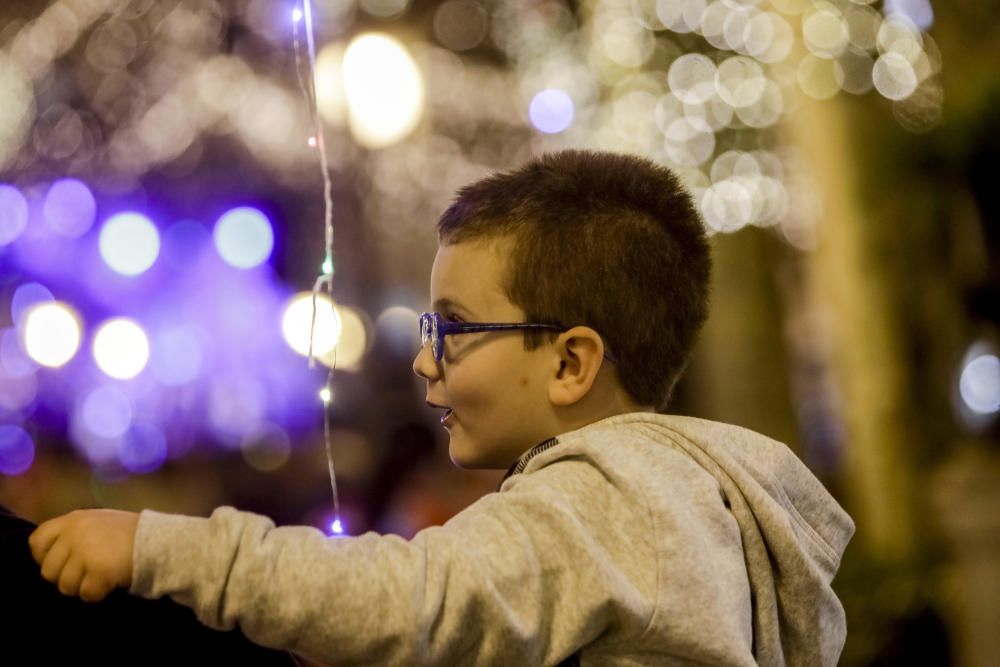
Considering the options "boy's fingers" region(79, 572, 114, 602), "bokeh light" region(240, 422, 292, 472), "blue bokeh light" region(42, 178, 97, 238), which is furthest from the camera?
"bokeh light" region(240, 422, 292, 472)

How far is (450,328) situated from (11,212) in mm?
5590

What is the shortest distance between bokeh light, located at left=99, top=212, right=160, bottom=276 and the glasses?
581 cm

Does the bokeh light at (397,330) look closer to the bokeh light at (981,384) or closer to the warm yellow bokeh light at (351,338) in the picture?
the warm yellow bokeh light at (351,338)

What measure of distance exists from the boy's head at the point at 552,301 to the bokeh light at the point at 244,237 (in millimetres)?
5919

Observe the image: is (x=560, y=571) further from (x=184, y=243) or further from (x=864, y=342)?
(x=184, y=243)

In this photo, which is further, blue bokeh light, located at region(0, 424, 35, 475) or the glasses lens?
blue bokeh light, located at region(0, 424, 35, 475)

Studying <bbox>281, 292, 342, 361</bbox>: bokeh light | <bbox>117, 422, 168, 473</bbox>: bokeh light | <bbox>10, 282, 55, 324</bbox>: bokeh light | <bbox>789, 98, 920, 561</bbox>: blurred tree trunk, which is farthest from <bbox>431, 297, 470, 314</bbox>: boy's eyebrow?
<bbox>117, 422, 168, 473</bbox>: bokeh light

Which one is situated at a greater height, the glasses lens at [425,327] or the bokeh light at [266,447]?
the glasses lens at [425,327]

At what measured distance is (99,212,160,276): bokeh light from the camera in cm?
709

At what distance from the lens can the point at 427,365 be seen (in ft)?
5.56

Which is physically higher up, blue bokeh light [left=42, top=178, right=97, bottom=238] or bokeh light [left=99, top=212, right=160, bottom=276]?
blue bokeh light [left=42, top=178, right=97, bottom=238]

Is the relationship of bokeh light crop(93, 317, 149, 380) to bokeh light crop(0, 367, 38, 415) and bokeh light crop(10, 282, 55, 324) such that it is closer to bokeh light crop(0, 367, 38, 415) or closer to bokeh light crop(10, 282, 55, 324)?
bokeh light crop(10, 282, 55, 324)

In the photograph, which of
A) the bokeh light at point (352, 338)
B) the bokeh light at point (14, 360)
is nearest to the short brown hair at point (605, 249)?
the bokeh light at point (352, 338)

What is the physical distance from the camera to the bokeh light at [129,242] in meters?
7.09
